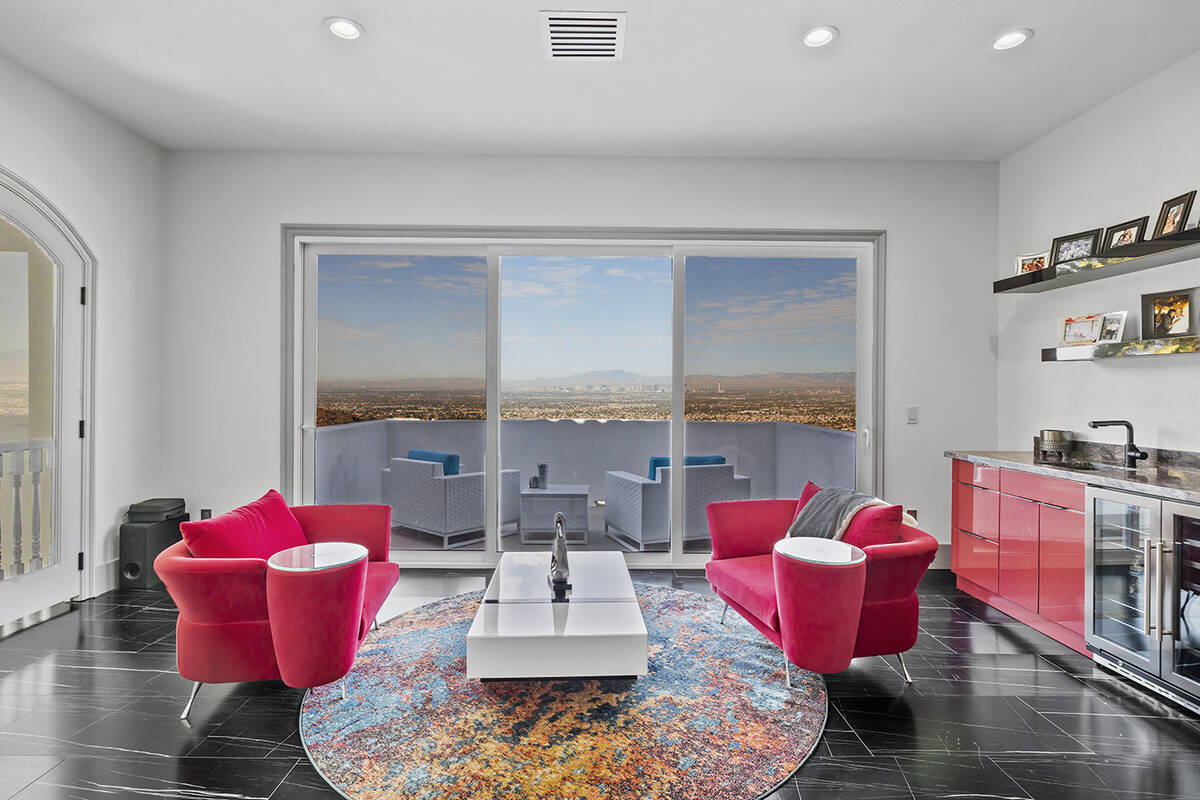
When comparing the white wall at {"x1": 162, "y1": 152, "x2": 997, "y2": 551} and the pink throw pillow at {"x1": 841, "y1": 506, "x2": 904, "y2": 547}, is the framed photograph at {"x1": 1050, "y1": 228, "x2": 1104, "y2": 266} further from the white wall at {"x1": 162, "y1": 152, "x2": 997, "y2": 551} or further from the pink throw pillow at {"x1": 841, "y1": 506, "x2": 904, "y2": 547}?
the pink throw pillow at {"x1": 841, "y1": 506, "x2": 904, "y2": 547}

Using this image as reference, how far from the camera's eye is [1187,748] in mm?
2271

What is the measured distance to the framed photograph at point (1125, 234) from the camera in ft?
10.6

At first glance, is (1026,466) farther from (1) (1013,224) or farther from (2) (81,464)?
(2) (81,464)

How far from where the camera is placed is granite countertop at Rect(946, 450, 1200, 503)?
2.57 metres

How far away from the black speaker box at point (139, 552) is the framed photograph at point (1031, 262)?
19.0 ft

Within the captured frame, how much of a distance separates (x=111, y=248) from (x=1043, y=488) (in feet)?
18.5

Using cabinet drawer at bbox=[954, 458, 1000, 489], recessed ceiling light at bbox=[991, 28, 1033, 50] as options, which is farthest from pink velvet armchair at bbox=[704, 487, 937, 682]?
recessed ceiling light at bbox=[991, 28, 1033, 50]

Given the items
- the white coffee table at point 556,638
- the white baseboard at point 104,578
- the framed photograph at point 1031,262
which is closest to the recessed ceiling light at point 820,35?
the framed photograph at point 1031,262

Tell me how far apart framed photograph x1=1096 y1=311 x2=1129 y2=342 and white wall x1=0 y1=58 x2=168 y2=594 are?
5.93m

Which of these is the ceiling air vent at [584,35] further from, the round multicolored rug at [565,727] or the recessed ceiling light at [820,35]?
the round multicolored rug at [565,727]

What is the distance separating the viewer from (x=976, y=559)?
3768mm

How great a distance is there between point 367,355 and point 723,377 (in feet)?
8.48

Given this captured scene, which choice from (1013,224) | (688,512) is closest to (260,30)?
(688,512)

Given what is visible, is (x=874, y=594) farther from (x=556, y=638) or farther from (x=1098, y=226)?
(x=1098, y=226)
